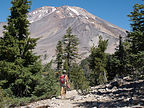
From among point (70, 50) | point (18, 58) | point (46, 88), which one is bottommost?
point (46, 88)

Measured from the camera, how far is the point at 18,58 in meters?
12.1

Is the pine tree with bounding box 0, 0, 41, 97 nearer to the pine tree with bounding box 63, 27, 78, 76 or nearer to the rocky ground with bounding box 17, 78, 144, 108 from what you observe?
the rocky ground with bounding box 17, 78, 144, 108

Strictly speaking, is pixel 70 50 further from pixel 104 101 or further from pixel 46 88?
pixel 104 101

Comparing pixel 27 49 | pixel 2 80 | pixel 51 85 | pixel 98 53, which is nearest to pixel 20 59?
pixel 27 49

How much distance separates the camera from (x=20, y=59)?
11750 millimetres

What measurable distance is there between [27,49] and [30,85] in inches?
109

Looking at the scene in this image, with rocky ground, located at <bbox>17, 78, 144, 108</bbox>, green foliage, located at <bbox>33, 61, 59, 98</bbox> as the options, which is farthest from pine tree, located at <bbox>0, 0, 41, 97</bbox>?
rocky ground, located at <bbox>17, 78, 144, 108</bbox>

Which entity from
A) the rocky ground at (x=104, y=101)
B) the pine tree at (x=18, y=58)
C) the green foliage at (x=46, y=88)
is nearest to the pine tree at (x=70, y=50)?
the pine tree at (x=18, y=58)

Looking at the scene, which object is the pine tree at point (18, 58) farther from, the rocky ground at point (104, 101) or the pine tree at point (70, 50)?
the pine tree at point (70, 50)

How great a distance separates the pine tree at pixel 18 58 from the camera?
11492mm

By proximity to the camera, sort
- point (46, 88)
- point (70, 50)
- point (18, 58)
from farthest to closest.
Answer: point (70, 50), point (18, 58), point (46, 88)

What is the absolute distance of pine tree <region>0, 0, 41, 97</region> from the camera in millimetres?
11492

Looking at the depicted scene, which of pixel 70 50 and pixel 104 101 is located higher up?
pixel 70 50

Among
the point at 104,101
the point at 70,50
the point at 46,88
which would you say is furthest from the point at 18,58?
the point at 70,50
